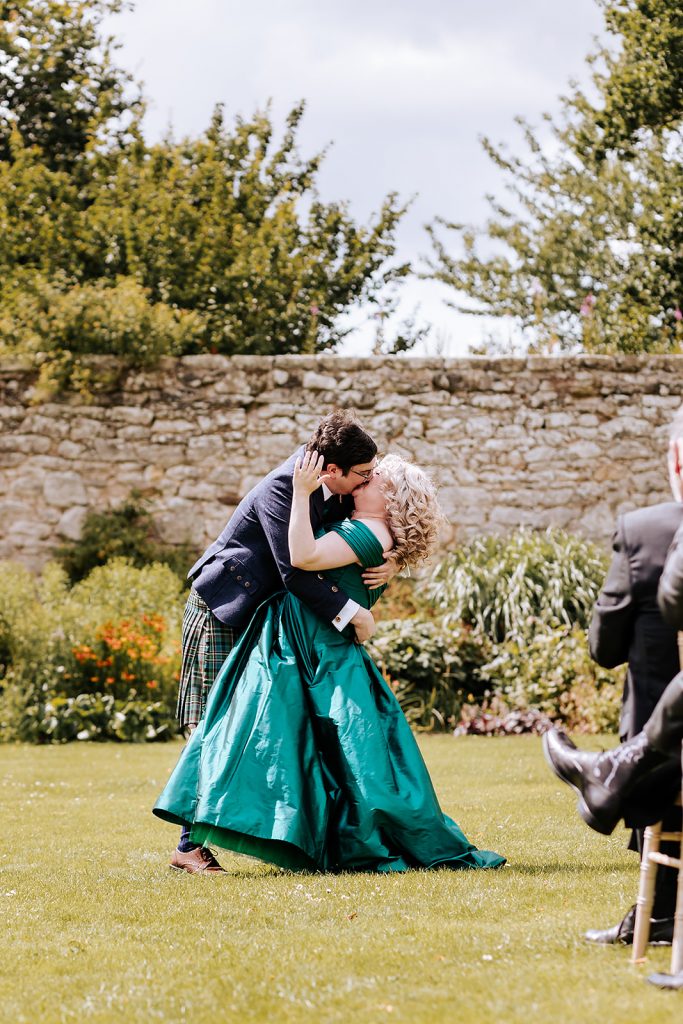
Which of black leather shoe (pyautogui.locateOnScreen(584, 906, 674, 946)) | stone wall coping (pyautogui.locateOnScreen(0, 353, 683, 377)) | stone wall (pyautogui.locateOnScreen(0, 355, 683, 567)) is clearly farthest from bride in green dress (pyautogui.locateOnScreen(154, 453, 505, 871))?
stone wall coping (pyautogui.locateOnScreen(0, 353, 683, 377))

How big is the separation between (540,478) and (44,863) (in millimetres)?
8247

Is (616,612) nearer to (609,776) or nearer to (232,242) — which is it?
(609,776)

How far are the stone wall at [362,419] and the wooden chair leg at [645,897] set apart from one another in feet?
29.5

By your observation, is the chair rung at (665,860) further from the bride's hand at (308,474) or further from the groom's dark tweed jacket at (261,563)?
the bride's hand at (308,474)

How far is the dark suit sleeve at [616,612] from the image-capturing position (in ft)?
9.59

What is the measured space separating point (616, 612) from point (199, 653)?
7.35 feet

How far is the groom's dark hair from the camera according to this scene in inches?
176

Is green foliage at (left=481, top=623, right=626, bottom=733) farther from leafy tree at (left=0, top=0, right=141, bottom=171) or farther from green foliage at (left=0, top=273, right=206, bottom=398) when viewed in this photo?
leafy tree at (left=0, top=0, right=141, bottom=171)

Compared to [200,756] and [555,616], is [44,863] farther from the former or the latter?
[555,616]

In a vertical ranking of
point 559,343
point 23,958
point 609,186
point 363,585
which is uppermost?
point 609,186

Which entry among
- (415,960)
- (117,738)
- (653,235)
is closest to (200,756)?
(415,960)

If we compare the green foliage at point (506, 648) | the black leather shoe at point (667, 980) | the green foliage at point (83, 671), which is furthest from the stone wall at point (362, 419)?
the black leather shoe at point (667, 980)

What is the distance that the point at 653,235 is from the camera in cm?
1197

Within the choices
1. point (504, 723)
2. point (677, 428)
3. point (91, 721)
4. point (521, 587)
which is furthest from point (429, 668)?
point (677, 428)
